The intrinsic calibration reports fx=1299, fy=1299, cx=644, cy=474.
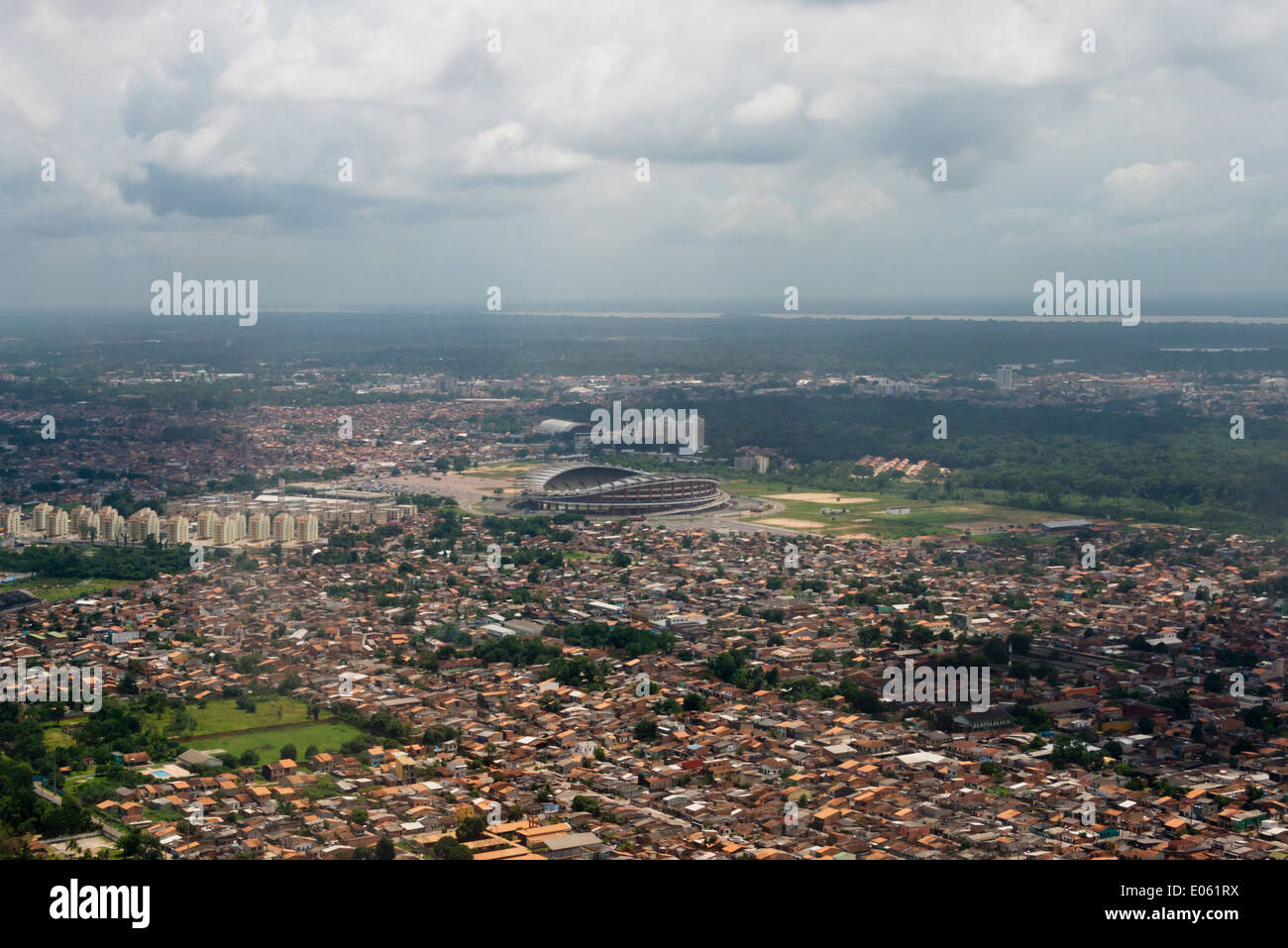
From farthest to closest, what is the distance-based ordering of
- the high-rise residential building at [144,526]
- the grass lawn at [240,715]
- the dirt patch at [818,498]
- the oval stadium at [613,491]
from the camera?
the dirt patch at [818,498], the oval stadium at [613,491], the high-rise residential building at [144,526], the grass lawn at [240,715]

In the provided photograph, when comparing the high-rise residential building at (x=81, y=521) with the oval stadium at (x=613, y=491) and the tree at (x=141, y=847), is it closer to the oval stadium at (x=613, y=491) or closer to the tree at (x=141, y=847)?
the oval stadium at (x=613, y=491)

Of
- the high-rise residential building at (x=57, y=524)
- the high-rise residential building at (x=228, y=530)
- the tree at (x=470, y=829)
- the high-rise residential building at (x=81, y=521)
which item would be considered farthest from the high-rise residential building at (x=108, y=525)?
the tree at (x=470, y=829)

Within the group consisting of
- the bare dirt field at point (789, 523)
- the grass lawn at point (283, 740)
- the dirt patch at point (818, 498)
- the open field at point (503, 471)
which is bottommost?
the grass lawn at point (283, 740)

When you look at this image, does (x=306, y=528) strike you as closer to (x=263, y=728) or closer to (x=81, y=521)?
(x=81, y=521)

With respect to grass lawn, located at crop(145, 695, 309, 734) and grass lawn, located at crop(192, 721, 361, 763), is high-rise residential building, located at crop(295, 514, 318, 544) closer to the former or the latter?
grass lawn, located at crop(145, 695, 309, 734)

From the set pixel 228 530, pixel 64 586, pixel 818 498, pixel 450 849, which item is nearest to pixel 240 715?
pixel 450 849

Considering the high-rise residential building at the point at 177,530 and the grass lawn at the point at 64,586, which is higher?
the high-rise residential building at the point at 177,530
